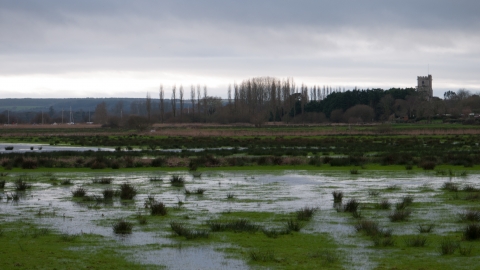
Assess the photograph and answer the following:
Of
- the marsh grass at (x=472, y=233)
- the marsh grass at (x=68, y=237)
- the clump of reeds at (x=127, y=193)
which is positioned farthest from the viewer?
the clump of reeds at (x=127, y=193)

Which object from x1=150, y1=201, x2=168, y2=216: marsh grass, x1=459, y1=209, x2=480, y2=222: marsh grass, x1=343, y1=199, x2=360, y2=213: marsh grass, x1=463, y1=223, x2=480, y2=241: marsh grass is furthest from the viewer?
x1=343, y1=199, x2=360, y2=213: marsh grass

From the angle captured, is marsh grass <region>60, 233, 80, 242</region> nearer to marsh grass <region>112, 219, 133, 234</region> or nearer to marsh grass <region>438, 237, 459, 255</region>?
marsh grass <region>112, 219, 133, 234</region>

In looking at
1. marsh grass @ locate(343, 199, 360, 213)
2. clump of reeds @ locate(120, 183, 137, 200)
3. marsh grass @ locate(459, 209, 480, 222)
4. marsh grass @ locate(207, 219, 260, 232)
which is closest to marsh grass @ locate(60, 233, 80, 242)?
marsh grass @ locate(207, 219, 260, 232)

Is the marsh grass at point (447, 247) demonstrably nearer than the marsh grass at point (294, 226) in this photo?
Yes

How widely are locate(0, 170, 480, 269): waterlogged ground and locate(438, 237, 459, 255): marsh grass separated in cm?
12

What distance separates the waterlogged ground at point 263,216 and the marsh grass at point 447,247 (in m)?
0.12

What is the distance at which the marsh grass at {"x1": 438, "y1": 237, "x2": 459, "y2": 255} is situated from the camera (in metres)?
10.9

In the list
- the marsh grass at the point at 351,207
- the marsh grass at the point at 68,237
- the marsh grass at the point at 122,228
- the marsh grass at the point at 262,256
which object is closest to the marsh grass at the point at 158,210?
the marsh grass at the point at 122,228

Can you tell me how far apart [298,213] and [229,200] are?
12.7 feet

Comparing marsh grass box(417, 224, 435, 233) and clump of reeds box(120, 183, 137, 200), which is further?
clump of reeds box(120, 183, 137, 200)

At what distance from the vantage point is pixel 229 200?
18594 mm

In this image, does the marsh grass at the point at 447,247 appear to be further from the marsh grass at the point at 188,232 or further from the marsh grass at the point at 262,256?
the marsh grass at the point at 188,232

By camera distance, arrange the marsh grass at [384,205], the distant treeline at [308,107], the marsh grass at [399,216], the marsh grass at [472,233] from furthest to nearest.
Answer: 1. the distant treeline at [308,107]
2. the marsh grass at [384,205]
3. the marsh grass at [399,216]
4. the marsh grass at [472,233]

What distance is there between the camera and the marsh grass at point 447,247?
429 inches
